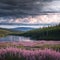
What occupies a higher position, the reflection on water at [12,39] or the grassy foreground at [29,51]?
the reflection on water at [12,39]

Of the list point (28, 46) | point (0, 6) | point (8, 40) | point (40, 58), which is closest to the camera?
point (40, 58)

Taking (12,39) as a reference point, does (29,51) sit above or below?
below

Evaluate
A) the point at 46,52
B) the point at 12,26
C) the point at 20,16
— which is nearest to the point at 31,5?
the point at 20,16

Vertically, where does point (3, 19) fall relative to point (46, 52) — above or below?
above

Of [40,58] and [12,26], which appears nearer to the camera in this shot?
[40,58]

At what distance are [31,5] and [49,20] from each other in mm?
922

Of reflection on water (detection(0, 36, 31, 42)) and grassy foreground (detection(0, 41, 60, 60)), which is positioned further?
reflection on water (detection(0, 36, 31, 42))

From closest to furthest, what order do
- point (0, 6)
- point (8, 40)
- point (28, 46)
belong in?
point (28, 46), point (8, 40), point (0, 6)

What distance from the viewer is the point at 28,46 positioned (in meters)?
5.77

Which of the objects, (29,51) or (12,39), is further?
(12,39)

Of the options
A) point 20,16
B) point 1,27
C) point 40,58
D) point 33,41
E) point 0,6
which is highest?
point 0,6

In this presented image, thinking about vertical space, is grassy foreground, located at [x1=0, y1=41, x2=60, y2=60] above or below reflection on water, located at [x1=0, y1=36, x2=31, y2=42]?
below

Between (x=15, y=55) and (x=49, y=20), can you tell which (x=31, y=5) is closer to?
(x=49, y=20)

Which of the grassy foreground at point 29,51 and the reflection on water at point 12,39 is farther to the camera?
the reflection on water at point 12,39
